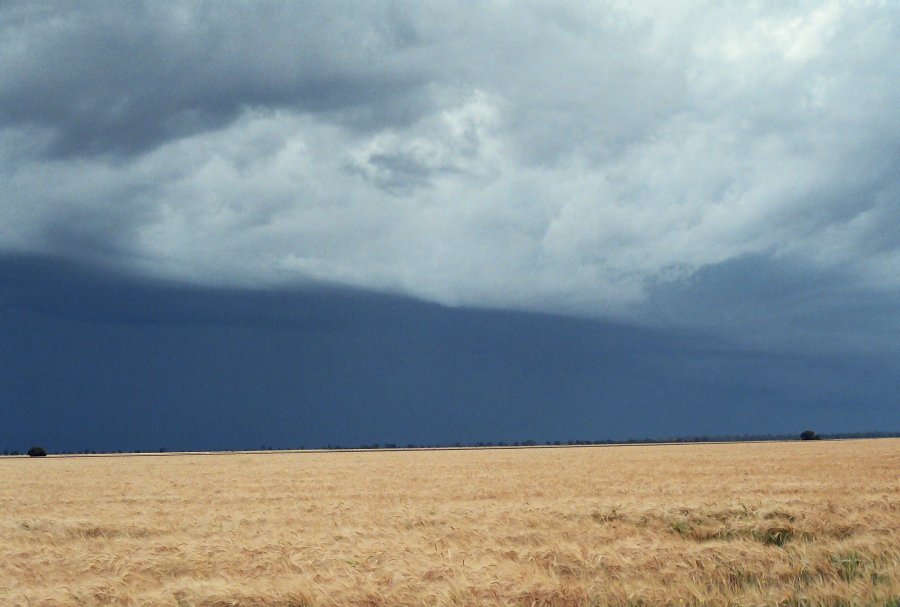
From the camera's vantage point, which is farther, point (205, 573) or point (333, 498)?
point (333, 498)

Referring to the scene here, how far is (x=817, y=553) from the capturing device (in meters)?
13.9

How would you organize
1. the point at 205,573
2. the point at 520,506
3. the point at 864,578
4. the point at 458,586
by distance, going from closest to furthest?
the point at 458,586
the point at 864,578
the point at 205,573
the point at 520,506

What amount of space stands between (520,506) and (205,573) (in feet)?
37.6

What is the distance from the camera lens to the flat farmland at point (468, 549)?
10883 millimetres

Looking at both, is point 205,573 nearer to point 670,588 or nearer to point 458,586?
Result: point 458,586

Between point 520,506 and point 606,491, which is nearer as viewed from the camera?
point 520,506

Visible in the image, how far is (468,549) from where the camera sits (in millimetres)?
14281

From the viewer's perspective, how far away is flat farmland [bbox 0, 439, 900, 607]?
35.7 ft

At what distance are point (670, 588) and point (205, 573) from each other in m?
8.04

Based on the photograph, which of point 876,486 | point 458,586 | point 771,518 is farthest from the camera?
point 876,486

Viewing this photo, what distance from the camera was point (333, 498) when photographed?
27.6 m

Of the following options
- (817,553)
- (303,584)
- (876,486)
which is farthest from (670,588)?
(876,486)

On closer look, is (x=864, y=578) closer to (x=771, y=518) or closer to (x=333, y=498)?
(x=771, y=518)

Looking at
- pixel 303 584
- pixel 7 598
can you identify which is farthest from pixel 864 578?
pixel 7 598
